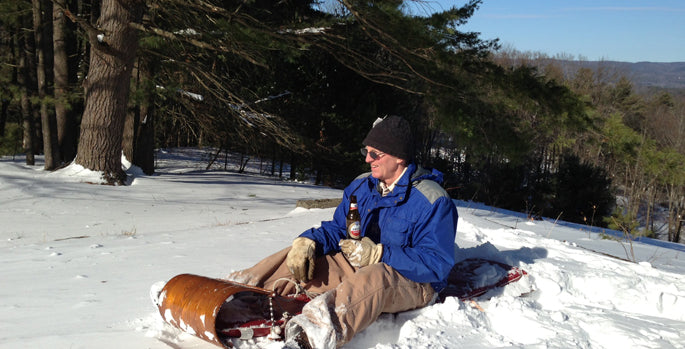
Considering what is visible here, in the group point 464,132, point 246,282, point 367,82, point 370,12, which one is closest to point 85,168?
point 370,12

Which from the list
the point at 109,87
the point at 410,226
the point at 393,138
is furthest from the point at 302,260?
the point at 109,87

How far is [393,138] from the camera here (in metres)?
3.32

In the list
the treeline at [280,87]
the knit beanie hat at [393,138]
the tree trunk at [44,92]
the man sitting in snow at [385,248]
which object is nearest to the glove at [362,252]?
the man sitting in snow at [385,248]

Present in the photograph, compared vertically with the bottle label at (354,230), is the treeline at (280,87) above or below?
above

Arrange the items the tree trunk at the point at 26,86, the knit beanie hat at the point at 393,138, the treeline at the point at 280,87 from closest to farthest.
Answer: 1. the knit beanie hat at the point at 393,138
2. the treeline at the point at 280,87
3. the tree trunk at the point at 26,86

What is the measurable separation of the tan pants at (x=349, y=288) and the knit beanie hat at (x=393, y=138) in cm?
74

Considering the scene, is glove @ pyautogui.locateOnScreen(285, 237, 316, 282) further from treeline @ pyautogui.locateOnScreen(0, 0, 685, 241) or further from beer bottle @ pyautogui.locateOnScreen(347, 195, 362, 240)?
treeline @ pyautogui.locateOnScreen(0, 0, 685, 241)

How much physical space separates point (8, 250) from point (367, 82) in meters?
14.0

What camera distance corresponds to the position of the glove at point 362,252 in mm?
3141

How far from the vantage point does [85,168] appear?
1036 centimetres

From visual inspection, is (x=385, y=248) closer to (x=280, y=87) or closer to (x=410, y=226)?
(x=410, y=226)

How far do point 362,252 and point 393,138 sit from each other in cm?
76

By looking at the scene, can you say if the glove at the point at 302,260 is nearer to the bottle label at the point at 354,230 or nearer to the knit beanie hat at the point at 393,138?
the bottle label at the point at 354,230

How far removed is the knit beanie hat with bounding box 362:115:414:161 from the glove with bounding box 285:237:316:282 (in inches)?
30.7
